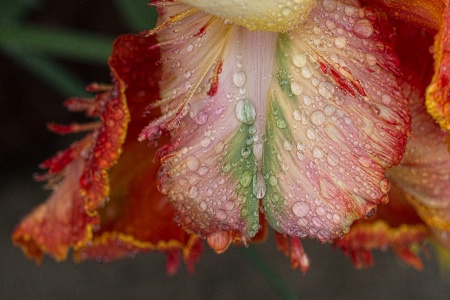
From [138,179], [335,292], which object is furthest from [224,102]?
[335,292]

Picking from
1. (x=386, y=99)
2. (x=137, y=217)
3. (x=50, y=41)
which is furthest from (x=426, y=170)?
(x=50, y=41)

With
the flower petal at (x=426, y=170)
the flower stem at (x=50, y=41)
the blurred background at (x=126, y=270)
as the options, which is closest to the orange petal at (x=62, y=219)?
the flower petal at (x=426, y=170)

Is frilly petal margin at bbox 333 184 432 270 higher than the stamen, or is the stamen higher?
the stamen

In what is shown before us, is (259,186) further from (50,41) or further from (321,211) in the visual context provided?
(50,41)

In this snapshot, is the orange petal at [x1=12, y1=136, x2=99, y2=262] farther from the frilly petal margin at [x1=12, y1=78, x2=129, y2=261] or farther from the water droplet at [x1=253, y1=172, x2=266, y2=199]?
the water droplet at [x1=253, y1=172, x2=266, y2=199]

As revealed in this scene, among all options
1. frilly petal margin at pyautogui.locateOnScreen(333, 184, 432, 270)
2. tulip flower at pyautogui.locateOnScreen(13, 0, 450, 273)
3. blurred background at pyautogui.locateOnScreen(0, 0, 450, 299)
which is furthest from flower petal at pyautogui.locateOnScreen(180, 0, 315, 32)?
blurred background at pyautogui.locateOnScreen(0, 0, 450, 299)

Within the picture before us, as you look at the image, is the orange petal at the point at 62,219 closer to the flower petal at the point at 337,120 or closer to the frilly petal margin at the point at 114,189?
the frilly petal margin at the point at 114,189

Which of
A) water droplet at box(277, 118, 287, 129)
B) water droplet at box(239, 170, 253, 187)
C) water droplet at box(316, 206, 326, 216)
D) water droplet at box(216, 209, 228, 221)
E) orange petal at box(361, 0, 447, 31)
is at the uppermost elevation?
orange petal at box(361, 0, 447, 31)
